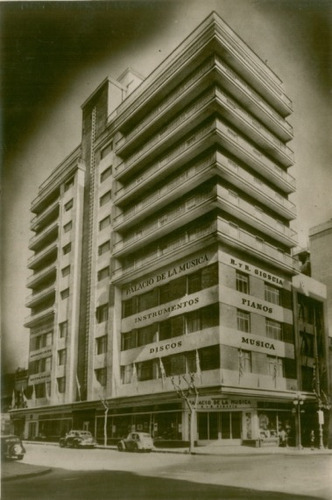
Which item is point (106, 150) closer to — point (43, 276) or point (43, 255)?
point (43, 255)

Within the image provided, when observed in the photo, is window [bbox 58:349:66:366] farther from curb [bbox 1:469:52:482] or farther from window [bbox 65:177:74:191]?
curb [bbox 1:469:52:482]

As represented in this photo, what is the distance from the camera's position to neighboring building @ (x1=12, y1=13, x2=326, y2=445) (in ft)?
63.6

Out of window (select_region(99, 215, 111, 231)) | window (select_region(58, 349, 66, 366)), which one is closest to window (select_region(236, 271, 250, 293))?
window (select_region(99, 215, 111, 231))

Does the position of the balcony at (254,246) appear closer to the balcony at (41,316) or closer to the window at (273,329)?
the window at (273,329)

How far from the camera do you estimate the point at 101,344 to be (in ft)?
88.2

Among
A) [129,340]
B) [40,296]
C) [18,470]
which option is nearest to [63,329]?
[129,340]

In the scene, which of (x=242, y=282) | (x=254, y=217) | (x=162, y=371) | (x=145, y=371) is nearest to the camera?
(x=242, y=282)

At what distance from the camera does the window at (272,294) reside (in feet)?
64.6

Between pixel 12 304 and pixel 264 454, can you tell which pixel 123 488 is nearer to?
pixel 264 454

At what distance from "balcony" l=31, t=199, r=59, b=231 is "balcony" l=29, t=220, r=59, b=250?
334mm

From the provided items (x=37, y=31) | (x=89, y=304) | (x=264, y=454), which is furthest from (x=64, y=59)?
(x=89, y=304)

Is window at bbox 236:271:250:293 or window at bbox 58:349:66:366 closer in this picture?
window at bbox 236:271:250:293

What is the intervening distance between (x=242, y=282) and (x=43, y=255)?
27.8 ft

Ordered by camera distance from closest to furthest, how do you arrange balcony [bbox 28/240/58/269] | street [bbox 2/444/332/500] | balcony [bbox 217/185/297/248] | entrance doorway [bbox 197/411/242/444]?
1. street [bbox 2/444/332/500]
2. entrance doorway [bbox 197/411/242/444]
3. balcony [bbox 28/240/58/269]
4. balcony [bbox 217/185/297/248]
